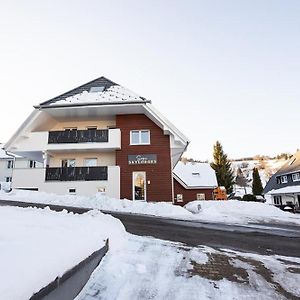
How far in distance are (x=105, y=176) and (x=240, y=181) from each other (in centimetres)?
9116

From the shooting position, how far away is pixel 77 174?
2328cm

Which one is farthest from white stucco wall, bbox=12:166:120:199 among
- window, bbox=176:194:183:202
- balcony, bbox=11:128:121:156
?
window, bbox=176:194:183:202

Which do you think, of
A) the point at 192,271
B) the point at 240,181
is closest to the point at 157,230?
the point at 192,271

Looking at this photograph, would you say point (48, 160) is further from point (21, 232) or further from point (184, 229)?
point (21, 232)

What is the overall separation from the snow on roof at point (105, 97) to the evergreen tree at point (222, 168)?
34373mm

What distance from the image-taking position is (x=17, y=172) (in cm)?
2377

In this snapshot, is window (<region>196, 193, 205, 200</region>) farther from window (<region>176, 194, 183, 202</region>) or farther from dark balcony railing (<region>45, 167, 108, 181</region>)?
dark balcony railing (<region>45, 167, 108, 181</region>)

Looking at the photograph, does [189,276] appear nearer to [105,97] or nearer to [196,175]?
[105,97]

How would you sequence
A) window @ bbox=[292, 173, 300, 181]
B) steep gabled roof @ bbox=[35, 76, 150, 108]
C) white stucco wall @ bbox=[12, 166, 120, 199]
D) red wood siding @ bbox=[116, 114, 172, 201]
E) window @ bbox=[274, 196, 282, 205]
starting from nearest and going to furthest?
white stucco wall @ bbox=[12, 166, 120, 199] < red wood siding @ bbox=[116, 114, 172, 201] < steep gabled roof @ bbox=[35, 76, 150, 108] < window @ bbox=[292, 173, 300, 181] < window @ bbox=[274, 196, 282, 205]

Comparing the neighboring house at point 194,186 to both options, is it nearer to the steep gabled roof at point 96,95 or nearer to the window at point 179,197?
the window at point 179,197

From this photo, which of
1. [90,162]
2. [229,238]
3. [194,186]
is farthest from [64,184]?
[194,186]

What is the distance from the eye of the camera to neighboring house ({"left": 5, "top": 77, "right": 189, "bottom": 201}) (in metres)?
23.3

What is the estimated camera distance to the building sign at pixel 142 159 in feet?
79.0

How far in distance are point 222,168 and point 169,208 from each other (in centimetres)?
4093
